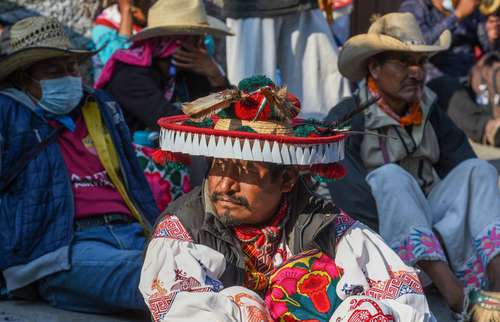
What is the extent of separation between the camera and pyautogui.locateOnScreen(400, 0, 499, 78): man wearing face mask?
26.6 feet

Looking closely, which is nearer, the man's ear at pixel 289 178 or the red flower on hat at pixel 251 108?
the red flower on hat at pixel 251 108

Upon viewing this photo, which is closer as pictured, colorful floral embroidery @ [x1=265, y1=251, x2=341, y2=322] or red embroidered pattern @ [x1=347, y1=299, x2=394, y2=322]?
red embroidered pattern @ [x1=347, y1=299, x2=394, y2=322]

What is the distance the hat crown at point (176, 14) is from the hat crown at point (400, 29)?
1207 millimetres

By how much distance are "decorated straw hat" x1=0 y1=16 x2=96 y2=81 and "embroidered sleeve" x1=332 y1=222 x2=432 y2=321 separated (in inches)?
79.3

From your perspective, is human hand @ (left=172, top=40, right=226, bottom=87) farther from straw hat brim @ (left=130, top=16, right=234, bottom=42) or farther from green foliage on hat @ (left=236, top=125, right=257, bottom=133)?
green foliage on hat @ (left=236, top=125, right=257, bottom=133)

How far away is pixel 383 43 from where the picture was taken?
5508mm

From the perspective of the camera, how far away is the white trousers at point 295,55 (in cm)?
732

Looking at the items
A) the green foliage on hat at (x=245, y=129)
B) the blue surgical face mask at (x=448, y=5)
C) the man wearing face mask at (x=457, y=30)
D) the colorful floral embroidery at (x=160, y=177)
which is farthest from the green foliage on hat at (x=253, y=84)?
the blue surgical face mask at (x=448, y=5)

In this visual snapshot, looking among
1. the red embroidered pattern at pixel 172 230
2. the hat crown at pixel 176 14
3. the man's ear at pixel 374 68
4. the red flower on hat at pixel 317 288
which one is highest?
the hat crown at pixel 176 14

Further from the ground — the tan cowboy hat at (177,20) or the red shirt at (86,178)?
the tan cowboy hat at (177,20)

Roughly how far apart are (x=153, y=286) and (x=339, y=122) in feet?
3.03

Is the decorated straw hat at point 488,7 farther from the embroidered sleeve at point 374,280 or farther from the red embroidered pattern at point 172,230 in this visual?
the red embroidered pattern at point 172,230

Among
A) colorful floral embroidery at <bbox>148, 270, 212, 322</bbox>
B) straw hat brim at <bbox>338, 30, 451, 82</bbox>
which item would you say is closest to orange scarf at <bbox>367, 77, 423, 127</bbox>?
straw hat brim at <bbox>338, 30, 451, 82</bbox>

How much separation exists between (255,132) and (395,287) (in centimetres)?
72
